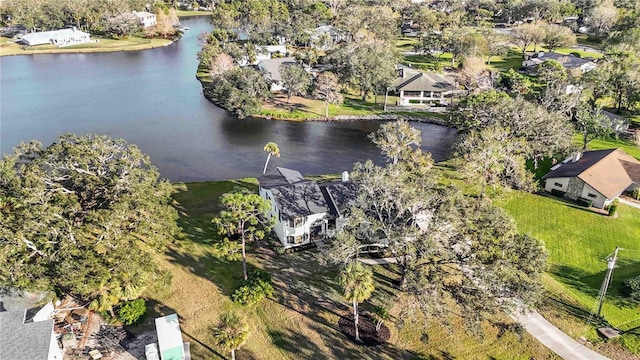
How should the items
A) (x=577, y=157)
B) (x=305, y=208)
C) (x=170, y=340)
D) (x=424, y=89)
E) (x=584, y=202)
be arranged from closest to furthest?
(x=170, y=340)
(x=305, y=208)
(x=584, y=202)
(x=577, y=157)
(x=424, y=89)

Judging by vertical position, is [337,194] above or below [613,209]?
above

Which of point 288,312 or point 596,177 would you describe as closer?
point 288,312

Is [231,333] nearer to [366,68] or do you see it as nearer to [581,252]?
[581,252]

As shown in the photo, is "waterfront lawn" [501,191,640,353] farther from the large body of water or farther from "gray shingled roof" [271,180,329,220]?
"gray shingled roof" [271,180,329,220]

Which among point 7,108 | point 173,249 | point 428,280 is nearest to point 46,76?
point 7,108

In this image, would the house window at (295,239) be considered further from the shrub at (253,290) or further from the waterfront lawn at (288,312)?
the shrub at (253,290)

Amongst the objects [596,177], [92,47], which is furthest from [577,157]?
[92,47]
